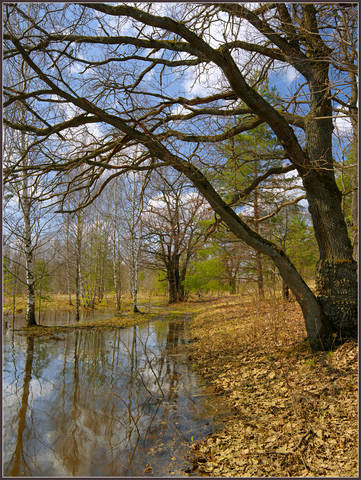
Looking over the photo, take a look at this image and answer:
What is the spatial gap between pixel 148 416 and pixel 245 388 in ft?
5.41

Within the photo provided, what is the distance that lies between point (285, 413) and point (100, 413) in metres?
2.61

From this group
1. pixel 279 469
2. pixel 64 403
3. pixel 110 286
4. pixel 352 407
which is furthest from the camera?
pixel 110 286

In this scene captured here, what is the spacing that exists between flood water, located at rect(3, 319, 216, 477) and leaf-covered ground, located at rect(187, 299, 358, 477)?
1.27ft

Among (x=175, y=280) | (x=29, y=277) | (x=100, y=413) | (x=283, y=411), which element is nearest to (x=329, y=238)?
(x=283, y=411)

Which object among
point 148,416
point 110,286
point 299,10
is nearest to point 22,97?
point 299,10

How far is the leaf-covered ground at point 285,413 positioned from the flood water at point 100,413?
39cm

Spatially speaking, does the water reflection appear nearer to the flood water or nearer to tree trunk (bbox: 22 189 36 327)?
tree trunk (bbox: 22 189 36 327)

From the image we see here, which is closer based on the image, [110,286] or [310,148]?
[310,148]

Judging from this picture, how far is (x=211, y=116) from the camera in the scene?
575 centimetres

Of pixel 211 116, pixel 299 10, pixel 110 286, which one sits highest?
pixel 299 10

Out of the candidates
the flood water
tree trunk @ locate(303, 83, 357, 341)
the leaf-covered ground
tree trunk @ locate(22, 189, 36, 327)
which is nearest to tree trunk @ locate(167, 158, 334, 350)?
tree trunk @ locate(303, 83, 357, 341)

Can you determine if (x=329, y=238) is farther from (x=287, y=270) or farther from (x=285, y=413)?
(x=285, y=413)

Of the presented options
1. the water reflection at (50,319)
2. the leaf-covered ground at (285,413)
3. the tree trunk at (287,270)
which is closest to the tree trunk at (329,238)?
the tree trunk at (287,270)

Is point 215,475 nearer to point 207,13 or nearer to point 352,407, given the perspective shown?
point 352,407
